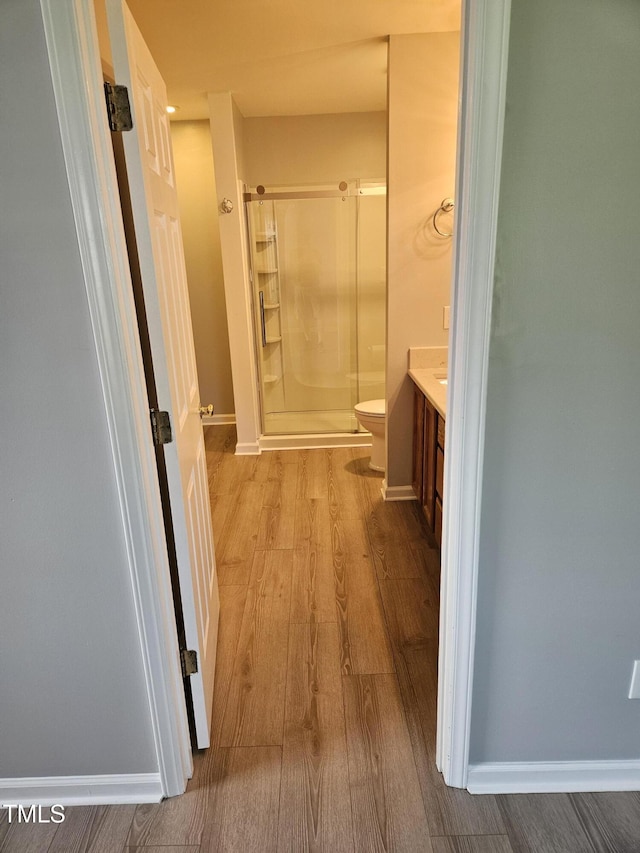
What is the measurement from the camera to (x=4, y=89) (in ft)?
3.59

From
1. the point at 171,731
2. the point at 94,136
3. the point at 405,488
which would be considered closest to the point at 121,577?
the point at 171,731

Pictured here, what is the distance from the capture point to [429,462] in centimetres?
283

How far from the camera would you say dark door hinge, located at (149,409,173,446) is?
4.68 ft

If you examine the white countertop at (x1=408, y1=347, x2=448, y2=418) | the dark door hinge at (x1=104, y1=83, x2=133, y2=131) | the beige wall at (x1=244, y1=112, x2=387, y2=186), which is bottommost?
the white countertop at (x1=408, y1=347, x2=448, y2=418)

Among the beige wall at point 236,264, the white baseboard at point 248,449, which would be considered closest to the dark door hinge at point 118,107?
the beige wall at point 236,264

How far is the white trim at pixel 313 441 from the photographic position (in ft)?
14.6

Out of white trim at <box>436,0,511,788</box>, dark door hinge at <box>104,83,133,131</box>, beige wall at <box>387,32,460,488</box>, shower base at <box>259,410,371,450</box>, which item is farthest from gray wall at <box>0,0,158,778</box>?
shower base at <box>259,410,371,450</box>

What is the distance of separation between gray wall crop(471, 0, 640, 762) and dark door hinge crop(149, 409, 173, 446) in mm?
835

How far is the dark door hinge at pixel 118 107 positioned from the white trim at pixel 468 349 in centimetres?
74

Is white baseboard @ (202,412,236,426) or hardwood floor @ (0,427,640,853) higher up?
white baseboard @ (202,412,236,426)

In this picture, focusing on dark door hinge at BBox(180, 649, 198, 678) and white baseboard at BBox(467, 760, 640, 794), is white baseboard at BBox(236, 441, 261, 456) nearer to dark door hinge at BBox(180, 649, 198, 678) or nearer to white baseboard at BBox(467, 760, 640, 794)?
dark door hinge at BBox(180, 649, 198, 678)

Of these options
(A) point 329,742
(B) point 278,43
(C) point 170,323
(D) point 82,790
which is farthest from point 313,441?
(D) point 82,790

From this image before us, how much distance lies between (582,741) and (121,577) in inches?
55.3

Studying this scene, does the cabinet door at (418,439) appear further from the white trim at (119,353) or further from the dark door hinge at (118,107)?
the dark door hinge at (118,107)
